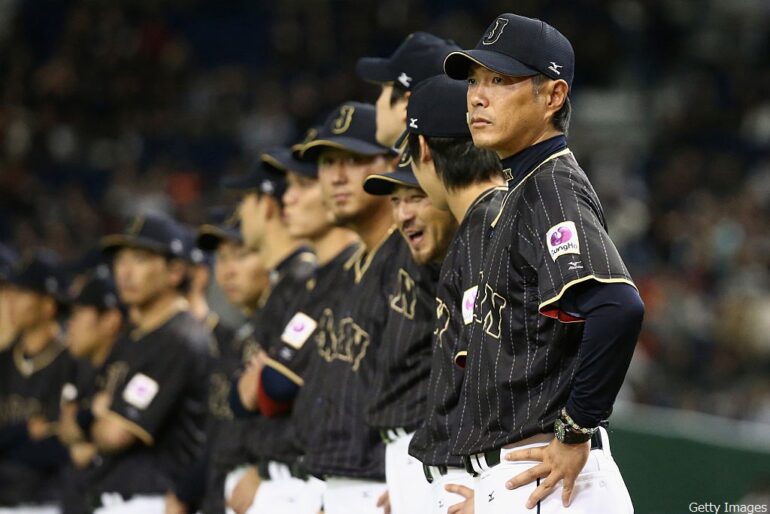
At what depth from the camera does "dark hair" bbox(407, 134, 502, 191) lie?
3.48 metres

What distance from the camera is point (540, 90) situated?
3.01m

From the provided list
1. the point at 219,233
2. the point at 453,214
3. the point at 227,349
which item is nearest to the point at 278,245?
the point at 219,233

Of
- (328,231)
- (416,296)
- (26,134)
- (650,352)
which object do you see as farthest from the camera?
(26,134)

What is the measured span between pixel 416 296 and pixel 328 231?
1162 millimetres

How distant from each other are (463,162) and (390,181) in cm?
36

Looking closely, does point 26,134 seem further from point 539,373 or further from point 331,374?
point 539,373

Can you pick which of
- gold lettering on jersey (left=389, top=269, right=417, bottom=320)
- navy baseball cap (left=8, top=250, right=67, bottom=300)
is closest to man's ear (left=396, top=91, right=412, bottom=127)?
gold lettering on jersey (left=389, top=269, right=417, bottom=320)

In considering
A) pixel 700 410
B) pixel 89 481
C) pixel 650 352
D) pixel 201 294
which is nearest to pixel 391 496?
pixel 89 481

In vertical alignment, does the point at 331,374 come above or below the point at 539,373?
below

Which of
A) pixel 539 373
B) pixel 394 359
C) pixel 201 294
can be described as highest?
pixel 539 373

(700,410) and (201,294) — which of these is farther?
(700,410)

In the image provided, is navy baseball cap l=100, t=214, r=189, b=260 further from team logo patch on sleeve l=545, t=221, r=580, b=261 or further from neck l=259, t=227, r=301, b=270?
team logo patch on sleeve l=545, t=221, r=580, b=261

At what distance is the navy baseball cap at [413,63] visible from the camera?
426cm

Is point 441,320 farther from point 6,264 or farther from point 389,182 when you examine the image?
point 6,264
